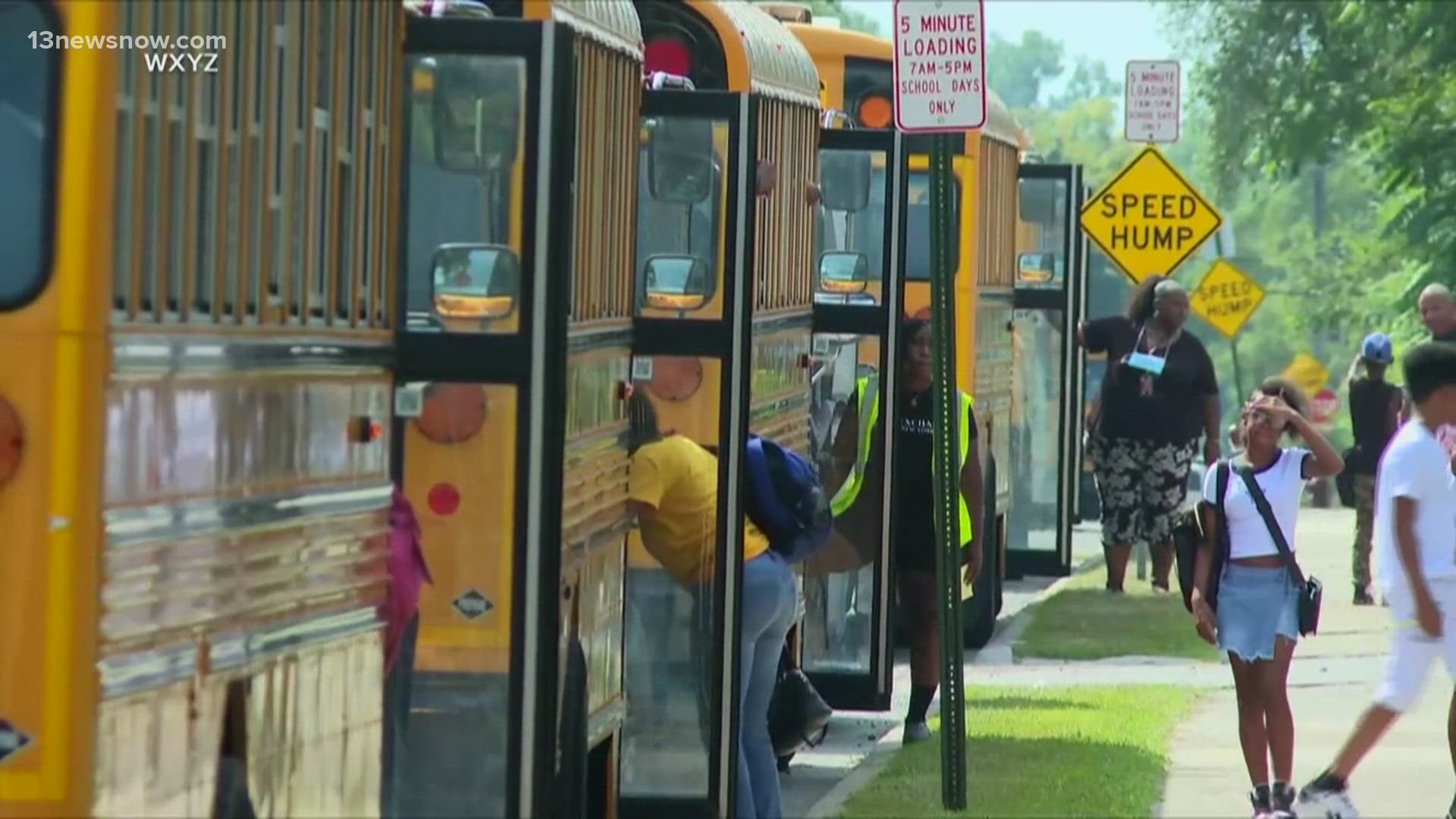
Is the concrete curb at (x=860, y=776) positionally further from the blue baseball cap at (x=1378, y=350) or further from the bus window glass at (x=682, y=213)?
the blue baseball cap at (x=1378, y=350)

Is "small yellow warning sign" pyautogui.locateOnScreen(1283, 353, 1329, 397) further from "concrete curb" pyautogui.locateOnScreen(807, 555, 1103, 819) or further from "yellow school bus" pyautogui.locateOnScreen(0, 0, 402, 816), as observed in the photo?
"yellow school bus" pyautogui.locateOnScreen(0, 0, 402, 816)

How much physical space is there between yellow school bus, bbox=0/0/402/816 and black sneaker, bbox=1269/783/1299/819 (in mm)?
4600

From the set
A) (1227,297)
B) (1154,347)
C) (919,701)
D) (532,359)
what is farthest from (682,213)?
(1227,297)

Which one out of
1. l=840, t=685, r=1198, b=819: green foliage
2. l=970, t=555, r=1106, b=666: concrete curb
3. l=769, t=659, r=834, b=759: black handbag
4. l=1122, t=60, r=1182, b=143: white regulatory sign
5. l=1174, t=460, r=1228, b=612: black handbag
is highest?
l=1122, t=60, r=1182, b=143: white regulatory sign

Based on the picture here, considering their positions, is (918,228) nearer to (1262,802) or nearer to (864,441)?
(864,441)

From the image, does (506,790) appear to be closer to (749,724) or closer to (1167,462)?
(749,724)

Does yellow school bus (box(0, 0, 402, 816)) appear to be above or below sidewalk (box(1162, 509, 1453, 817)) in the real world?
above

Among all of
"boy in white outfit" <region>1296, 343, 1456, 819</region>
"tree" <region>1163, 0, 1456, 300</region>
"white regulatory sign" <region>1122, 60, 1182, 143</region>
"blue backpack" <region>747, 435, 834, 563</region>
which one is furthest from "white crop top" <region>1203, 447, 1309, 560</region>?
"tree" <region>1163, 0, 1456, 300</region>

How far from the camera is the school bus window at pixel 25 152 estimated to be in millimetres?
5129

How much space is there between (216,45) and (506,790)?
6.96 ft

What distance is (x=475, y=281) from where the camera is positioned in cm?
700

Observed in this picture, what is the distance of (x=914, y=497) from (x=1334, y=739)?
200 cm

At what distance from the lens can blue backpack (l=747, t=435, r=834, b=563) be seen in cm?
972

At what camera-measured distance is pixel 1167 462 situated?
18844 mm
